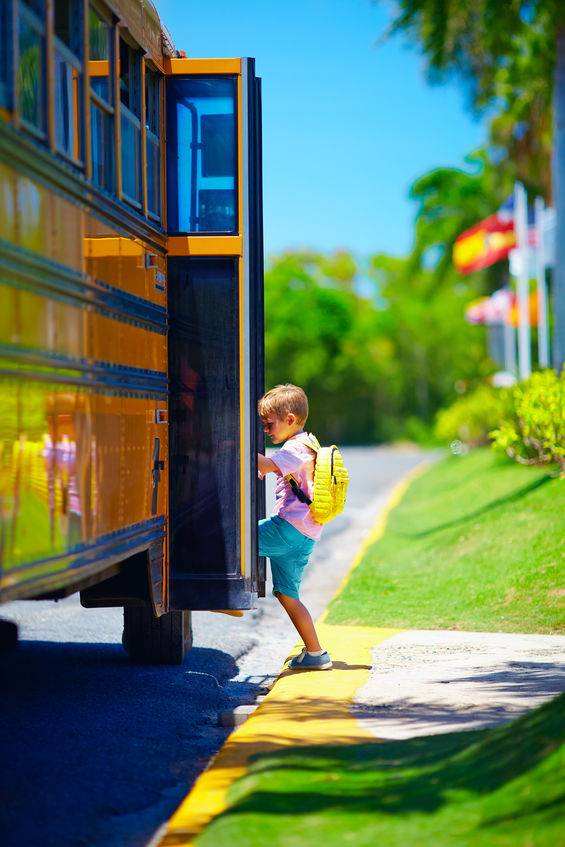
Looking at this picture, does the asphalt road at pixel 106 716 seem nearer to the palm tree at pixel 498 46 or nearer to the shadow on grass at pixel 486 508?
the shadow on grass at pixel 486 508

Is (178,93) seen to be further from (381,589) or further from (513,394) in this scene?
(513,394)

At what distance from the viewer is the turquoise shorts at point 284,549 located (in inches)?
274

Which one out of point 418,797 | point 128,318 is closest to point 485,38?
point 128,318

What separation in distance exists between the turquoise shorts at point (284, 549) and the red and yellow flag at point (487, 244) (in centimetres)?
2909

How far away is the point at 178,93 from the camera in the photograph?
6684 millimetres

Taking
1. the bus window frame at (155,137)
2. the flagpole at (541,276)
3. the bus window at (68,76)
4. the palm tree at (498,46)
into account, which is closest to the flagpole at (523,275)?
the flagpole at (541,276)

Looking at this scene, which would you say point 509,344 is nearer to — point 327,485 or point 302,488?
point 302,488

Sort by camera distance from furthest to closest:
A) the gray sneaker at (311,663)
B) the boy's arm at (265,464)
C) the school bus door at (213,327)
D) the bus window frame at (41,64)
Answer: the gray sneaker at (311,663), the boy's arm at (265,464), the school bus door at (213,327), the bus window frame at (41,64)

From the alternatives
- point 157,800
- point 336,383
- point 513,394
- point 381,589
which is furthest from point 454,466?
point 336,383

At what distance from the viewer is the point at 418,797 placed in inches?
167

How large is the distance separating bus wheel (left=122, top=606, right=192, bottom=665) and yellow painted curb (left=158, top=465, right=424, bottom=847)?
75 centimetres

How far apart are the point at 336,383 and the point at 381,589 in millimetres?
52466

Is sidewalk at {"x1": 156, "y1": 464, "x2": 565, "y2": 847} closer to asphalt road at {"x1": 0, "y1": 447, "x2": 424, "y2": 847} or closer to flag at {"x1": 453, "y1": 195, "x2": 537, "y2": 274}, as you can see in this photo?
asphalt road at {"x1": 0, "y1": 447, "x2": 424, "y2": 847}

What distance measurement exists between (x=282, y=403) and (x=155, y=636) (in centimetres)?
169
